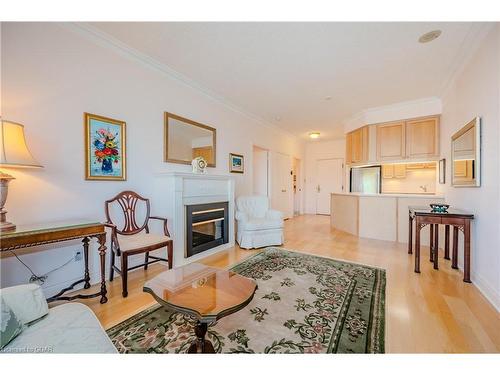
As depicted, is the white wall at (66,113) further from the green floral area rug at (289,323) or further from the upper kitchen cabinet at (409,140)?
the upper kitchen cabinet at (409,140)

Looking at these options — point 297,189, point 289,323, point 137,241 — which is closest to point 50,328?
point 137,241

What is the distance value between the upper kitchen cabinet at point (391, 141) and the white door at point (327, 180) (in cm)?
267

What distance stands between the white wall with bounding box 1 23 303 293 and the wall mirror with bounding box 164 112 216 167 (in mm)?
143

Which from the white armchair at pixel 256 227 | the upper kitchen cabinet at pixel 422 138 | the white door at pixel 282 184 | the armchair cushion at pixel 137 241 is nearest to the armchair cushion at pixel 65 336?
the armchair cushion at pixel 137 241

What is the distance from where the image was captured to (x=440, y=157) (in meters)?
3.92

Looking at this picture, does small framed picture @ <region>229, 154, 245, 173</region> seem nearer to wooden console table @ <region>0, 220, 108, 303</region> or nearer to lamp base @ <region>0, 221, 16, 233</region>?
wooden console table @ <region>0, 220, 108, 303</region>

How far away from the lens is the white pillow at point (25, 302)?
1.04 metres

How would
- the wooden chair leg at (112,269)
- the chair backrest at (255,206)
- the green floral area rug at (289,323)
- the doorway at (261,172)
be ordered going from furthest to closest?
1. the doorway at (261,172)
2. the chair backrest at (255,206)
3. the wooden chair leg at (112,269)
4. the green floral area rug at (289,323)

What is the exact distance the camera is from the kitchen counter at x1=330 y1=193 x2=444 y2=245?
3.93 m

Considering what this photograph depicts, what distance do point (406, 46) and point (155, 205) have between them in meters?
3.51

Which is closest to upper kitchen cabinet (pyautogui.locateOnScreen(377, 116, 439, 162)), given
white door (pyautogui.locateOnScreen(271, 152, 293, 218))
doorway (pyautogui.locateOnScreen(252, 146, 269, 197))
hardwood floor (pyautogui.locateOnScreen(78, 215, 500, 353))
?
hardwood floor (pyautogui.locateOnScreen(78, 215, 500, 353))

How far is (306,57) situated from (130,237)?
2.91 meters

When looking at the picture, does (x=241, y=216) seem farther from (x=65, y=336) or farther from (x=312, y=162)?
(x=312, y=162)
